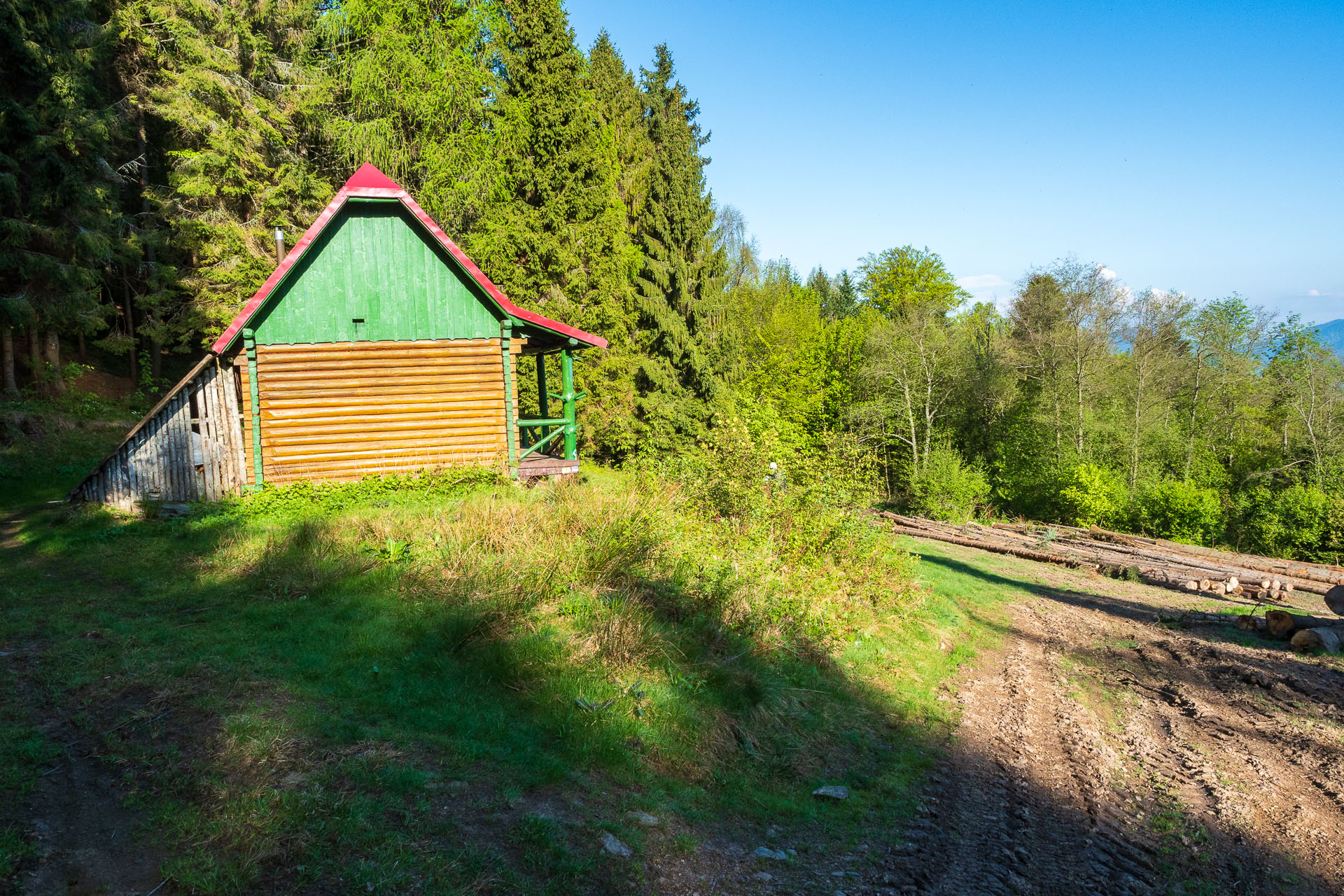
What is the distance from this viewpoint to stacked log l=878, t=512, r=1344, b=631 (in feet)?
57.5

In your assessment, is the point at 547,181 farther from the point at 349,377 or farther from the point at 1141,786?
the point at 1141,786

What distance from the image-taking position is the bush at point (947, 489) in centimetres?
3234

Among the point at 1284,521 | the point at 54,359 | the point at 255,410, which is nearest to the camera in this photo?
the point at 255,410

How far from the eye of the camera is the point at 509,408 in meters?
15.8

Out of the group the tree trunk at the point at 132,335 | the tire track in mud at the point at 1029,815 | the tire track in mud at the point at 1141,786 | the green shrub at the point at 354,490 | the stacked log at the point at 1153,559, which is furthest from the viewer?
the tree trunk at the point at 132,335

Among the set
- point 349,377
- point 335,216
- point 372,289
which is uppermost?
point 335,216

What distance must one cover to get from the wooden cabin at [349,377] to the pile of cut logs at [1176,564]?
1054 cm

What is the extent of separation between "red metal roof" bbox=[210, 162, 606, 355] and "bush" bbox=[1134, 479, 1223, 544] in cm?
2667

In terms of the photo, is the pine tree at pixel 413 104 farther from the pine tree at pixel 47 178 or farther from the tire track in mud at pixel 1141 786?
the tire track in mud at pixel 1141 786

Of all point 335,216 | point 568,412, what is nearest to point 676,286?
point 568,412

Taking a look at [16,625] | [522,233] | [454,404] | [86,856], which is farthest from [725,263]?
[86,856]

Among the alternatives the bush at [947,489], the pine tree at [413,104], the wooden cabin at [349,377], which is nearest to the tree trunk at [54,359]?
the pine tree at [413,104]

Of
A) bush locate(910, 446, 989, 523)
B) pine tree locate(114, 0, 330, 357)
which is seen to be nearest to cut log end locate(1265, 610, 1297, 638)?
bush locate(910, 446, 989, 523)

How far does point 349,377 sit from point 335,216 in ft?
10.5
